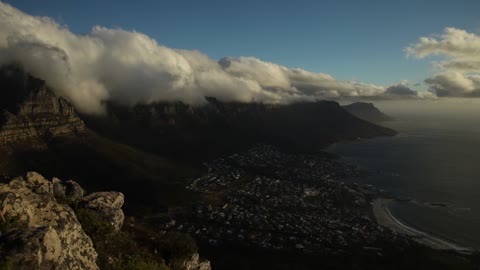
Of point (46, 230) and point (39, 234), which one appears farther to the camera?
point (46, 230)

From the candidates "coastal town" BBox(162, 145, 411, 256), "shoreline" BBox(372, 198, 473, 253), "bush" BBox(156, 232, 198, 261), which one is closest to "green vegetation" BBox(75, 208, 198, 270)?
"bush" BBox(156, 232, 198, 261)

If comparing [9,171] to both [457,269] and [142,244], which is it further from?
[457,269]

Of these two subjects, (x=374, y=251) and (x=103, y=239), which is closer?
(x=103, y=239)

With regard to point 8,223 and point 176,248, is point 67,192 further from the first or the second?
point 8,223

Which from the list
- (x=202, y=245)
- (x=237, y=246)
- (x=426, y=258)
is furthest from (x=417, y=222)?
(x=202, y=245)

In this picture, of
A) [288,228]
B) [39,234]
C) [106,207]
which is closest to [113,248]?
[106,207]

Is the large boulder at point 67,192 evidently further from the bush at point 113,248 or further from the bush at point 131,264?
the bush at point 131,264
